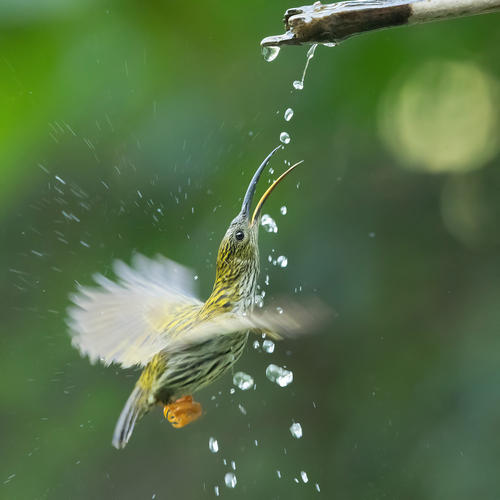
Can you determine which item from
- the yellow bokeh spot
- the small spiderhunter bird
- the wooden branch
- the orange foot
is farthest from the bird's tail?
the yellow bokeh spot

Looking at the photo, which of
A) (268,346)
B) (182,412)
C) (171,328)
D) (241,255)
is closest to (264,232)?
(268,346)

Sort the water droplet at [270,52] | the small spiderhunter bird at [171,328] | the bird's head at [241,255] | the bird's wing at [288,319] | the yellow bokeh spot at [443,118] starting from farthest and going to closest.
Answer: the yellow bokeh spot at [443,118], the bird's head at [241,255], the small spiderhunter bird at [171,328], the water droplet at [270,52], the bird's wing at [288,319]

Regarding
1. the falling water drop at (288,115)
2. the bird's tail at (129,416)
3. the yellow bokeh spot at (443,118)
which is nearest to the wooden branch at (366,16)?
the bird's tail at (129,416)

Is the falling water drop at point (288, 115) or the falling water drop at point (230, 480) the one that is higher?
the falling water drop at point (288, 115)

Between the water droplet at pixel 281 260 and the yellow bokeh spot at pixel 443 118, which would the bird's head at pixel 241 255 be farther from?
the yellow bokeh spot at pixel 443 118

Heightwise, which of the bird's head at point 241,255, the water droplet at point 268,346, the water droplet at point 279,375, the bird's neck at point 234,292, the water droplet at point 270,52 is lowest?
the water droplet at point 279,375

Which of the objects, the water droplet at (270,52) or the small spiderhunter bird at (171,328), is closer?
the water droplet at (270,52)

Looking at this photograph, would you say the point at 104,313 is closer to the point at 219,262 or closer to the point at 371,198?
the point at 219,262
